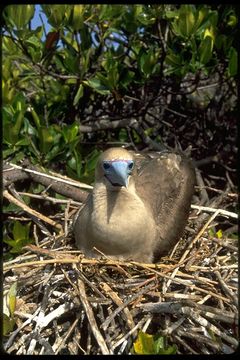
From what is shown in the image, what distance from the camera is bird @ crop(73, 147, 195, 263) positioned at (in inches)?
125

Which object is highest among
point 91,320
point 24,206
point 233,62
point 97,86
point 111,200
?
point 233,62

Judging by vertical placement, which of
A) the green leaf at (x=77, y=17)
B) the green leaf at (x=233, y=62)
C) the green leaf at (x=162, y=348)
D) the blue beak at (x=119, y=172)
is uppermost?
the green leaf at (x=77, y=17)

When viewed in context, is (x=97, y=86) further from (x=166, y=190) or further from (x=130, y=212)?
(x=130, y=212)

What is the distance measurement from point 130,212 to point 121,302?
26.1 inches

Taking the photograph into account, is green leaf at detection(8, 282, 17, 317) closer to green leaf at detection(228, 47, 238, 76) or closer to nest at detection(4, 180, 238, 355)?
nest at detection(4, 180, 238, 355)

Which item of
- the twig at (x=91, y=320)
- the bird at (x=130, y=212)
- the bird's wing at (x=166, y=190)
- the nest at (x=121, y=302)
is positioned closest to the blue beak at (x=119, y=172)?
the bird at (x=130, y=212)

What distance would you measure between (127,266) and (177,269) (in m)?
0.28

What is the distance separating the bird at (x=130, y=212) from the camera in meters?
3.17

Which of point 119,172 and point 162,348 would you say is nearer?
point 162,348

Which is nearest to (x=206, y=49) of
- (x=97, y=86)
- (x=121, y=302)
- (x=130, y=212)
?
(x=97, y=86)

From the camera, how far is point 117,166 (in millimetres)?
3111

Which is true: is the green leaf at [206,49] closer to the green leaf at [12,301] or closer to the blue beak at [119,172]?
the blue beak at [119,172]

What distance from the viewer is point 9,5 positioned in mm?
3746

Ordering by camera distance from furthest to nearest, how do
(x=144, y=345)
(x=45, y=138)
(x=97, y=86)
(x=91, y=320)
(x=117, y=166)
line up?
Result: (x=97, y=86) → (x=45, y=138) → (x=117, y=166) → (x=91, y=320) → (x=144, y=345)
